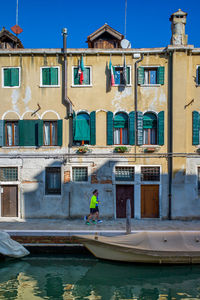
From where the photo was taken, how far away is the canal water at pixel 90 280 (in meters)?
9.12

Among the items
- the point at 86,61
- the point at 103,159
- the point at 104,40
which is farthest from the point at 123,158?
the point at 104,40

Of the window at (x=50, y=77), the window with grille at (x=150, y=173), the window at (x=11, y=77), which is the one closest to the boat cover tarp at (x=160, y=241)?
the window with grille at (x=150, y=173)

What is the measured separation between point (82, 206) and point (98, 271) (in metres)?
5.14

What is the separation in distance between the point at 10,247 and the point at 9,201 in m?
4.93

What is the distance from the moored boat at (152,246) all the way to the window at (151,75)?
8.32 meters

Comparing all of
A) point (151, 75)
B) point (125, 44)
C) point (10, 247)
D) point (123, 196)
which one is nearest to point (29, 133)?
point (123, 196)

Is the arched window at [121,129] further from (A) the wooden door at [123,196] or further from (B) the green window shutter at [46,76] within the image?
(B) the green window shutter at [46,76]

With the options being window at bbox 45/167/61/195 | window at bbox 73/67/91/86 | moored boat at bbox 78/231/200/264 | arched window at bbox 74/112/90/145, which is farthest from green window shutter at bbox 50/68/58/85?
moored boat at bbox 78/231/200/264

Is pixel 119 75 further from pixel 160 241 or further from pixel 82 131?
pixel 160 241

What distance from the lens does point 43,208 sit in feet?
51.5

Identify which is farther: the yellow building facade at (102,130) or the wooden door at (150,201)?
the wooden door at (150,201)

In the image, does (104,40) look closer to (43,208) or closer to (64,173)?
(64,173)

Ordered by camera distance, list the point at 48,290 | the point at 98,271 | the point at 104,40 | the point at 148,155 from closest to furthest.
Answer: the point at 48,290 → the point at 98,271 → the point at 148,155 → the point at 104,40

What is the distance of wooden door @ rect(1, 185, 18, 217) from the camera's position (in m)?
15.9
